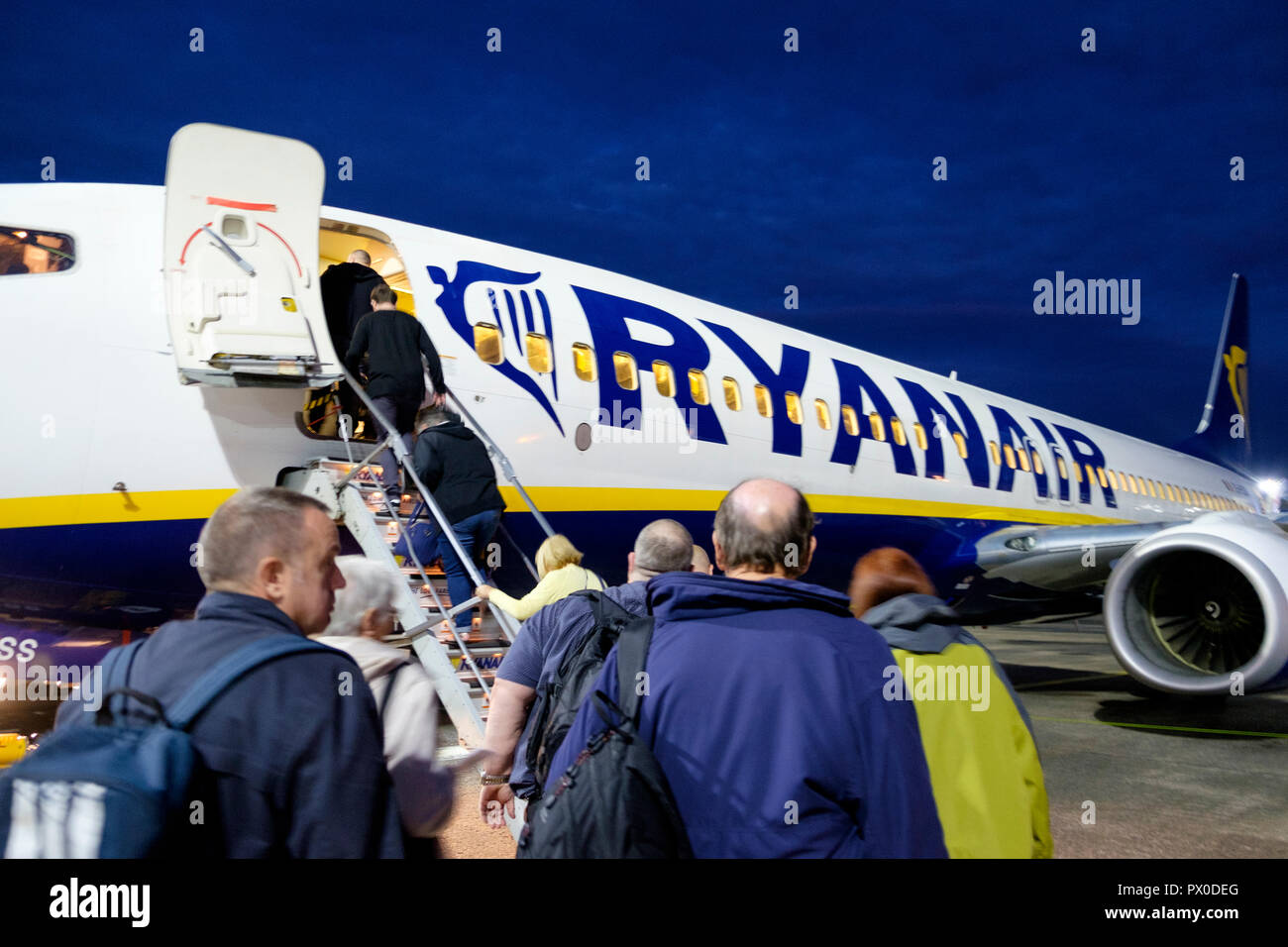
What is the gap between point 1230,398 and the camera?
22.4 meters

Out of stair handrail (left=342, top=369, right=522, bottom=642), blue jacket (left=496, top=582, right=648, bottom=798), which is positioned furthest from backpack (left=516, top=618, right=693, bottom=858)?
stair handrail (left=342, top=369, right=522, bottom=642)

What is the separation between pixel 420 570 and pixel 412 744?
3165 millimetres

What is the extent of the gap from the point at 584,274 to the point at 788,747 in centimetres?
603

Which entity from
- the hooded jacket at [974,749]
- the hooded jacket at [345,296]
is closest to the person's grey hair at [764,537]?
the hooded jacket at [974,749]

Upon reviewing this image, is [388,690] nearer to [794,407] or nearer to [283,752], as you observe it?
[283,752]

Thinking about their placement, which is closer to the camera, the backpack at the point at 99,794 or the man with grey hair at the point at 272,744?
the backpack at the point at 99,794

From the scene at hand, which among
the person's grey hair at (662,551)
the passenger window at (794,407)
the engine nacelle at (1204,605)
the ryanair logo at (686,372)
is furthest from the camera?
the passenger window at (794,407)

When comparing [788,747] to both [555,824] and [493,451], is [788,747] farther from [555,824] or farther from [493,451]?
[493,451]

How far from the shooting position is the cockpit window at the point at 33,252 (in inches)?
184

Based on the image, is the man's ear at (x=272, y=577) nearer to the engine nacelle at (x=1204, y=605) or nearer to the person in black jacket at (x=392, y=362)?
the person in black jacket at (x=392, y=362)

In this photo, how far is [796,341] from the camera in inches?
356

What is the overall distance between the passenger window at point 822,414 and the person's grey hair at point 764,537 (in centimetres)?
666

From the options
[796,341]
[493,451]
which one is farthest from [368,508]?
[796,341]

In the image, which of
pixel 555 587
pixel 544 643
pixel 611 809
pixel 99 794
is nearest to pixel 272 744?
pixel 99 794
